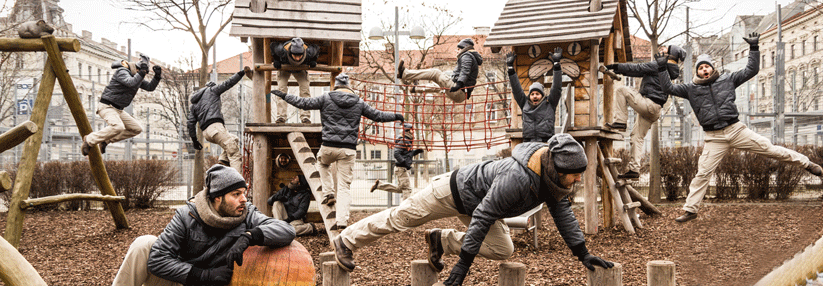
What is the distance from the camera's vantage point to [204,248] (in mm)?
4023

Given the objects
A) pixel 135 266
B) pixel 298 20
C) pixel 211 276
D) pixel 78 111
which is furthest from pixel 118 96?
pixel 211 276

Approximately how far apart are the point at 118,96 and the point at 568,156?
25.4ft

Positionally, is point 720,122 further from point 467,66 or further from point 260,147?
point 260,147

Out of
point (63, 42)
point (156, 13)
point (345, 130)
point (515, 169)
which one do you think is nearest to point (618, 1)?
point (345, 130)

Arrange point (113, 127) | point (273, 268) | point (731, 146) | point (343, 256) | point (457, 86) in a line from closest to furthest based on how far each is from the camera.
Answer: point (273, 268) < point (343, 256) < point (731, 146) < point (113, 127) < point (457, 86)

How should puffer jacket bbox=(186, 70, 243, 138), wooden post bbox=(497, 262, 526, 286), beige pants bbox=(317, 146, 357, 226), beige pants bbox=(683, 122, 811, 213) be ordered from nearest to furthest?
wooden post bbox=(497, 262, 526, 286)
beige pants bbox=(683, 122, 811, 213)
beige pants bbox=(317, 146, 357, 226)
puffer jacket bbox=(186, 70, 243, 138)

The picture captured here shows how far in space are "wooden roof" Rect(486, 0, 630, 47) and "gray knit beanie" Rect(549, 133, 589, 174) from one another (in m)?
5.83

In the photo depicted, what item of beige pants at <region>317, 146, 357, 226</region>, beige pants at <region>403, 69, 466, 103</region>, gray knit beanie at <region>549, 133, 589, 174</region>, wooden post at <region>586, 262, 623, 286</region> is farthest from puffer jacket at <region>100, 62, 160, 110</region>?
wooden post at <region>586, 262, 623, 286</region>

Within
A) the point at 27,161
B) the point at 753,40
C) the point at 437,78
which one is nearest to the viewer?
the point at 753,40

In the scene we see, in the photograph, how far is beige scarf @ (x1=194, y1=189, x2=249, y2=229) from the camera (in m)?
3.94

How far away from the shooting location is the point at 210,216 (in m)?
3.94

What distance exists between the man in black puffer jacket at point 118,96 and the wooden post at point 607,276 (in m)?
7.19

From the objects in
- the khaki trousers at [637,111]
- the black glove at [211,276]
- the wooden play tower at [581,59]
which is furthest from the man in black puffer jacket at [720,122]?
the black glove at [211,276]

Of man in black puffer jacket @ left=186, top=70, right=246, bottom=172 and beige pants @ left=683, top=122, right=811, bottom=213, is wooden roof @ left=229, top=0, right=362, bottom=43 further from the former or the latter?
beige pants @ left=683, top=122, right=811, bottom=213
